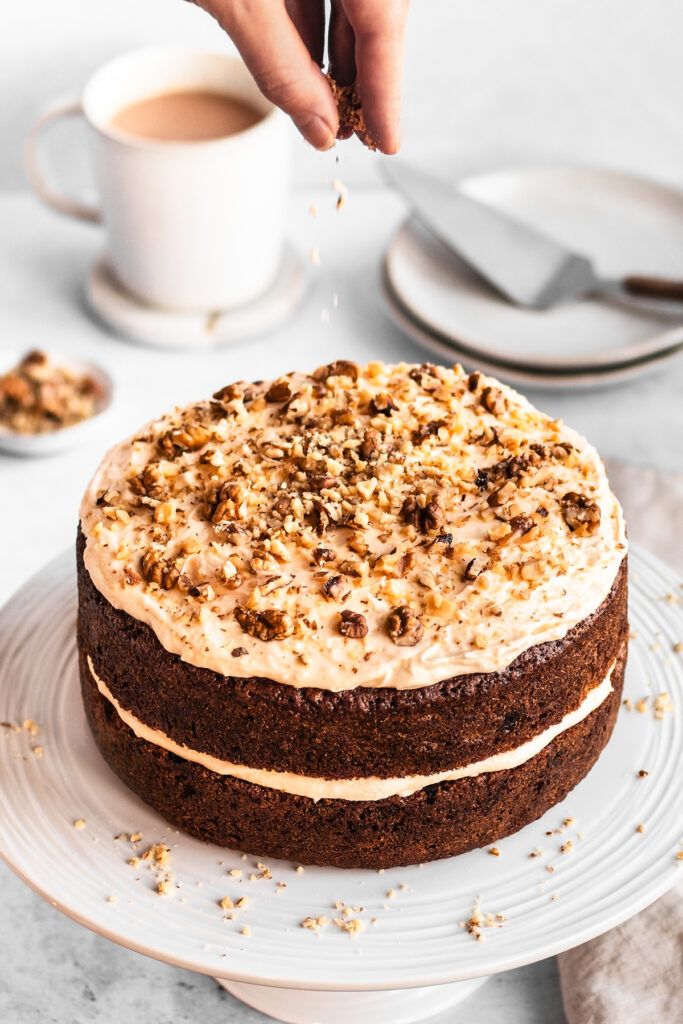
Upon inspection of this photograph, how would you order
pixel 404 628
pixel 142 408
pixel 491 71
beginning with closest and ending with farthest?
pixel 404 628, pixel 142 408, pixel 491 71

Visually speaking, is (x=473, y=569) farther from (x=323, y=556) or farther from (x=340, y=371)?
(x=340, y=371)

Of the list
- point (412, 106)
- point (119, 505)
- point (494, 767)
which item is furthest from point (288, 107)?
point (412, 106)

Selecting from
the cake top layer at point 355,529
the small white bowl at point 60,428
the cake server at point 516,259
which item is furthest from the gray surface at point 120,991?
the cake server at point 516,259

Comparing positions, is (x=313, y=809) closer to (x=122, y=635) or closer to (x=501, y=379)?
(x=122, y=635)

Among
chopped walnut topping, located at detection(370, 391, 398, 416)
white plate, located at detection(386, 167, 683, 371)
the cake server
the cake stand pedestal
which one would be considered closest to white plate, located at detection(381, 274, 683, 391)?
white plate, located at detection(386, 167, 683, 371)

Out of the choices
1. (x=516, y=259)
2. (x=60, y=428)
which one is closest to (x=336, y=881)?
(x=60, y=428)

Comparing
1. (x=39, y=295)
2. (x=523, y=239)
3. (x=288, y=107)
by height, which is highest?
(x=288, y=107)

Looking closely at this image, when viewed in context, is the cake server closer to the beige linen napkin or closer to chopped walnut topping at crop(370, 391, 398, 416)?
chopped walnut topping at crop(370, 391, 398, 416)
